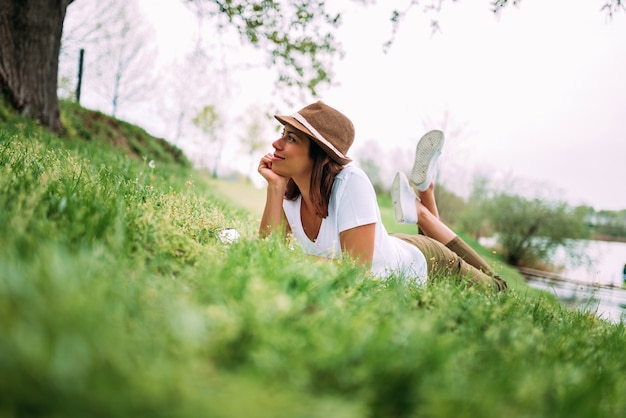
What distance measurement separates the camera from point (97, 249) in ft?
5.04

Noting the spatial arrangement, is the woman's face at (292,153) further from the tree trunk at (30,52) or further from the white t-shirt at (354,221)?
the tree trunk at (30,52)

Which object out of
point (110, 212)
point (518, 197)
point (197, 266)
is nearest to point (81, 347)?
point (197, 266)

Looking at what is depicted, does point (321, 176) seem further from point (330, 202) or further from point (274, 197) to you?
point (274, 197)

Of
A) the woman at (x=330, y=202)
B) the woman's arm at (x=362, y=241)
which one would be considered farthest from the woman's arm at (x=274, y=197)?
the woman's arm at (x=362, y=241)

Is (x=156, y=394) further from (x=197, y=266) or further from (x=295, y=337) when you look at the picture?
(x=197, y=266)

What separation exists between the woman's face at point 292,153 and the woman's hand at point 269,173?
193mm

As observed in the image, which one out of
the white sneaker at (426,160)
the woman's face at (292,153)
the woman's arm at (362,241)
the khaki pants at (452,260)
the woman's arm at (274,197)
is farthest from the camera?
the white sneaker at (426,160)

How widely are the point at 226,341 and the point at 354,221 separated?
210cm

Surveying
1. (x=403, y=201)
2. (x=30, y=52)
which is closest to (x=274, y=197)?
(x=403, y=201)

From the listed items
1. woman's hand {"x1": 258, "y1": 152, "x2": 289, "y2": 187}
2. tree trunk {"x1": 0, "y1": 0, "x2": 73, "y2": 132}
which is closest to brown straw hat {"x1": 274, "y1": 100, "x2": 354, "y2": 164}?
woman's hand {"x1": 258, "y1": 152, "x2": 289, "y2": 187}

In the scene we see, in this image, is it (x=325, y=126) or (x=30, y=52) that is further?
(x=30, y=52)

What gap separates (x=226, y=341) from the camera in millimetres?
1126

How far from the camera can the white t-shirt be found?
3.15m

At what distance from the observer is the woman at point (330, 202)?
10.3 ft
